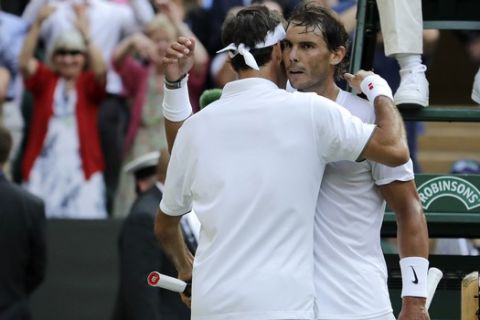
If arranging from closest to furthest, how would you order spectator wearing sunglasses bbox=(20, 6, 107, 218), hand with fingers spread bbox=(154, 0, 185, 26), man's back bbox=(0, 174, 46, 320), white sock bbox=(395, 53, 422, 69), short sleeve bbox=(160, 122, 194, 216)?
short sleeve bbox=(160, 122, 194, 216) < white sock bbox=(395, 53, 422, 69) < man's back bbox=(0, 174, 46, 320) < hand with fingers spread bbox=(154, 0, 185, 26) < spectator wearing sunglasses bbox=(20, 6, 107, 218)

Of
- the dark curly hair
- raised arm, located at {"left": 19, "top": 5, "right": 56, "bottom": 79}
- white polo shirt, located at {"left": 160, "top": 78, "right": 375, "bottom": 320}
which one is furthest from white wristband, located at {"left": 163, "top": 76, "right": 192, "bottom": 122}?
raised arm, located at {"left": 19, "top": 5, "right": 56, "bottom": 79}

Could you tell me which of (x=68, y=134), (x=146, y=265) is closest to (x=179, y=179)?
(x=146, y=265)

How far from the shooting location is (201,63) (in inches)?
444

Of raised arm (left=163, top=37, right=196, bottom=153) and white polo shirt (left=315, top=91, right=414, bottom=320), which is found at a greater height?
raised arm (left=163, top=37, right=196, bottom=153)

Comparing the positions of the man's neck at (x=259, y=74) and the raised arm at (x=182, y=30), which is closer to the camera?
the man's neck at (x=259, y=74)

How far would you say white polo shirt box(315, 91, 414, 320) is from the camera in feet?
17.8

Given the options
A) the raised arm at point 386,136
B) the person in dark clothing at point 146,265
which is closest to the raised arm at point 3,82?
the person in dark clothing at point 146,265

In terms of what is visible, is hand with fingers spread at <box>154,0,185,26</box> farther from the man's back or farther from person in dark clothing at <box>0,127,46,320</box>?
the man's back

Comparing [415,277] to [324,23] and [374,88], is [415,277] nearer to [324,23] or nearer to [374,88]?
[374,88]

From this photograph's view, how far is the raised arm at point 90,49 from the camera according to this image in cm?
1123

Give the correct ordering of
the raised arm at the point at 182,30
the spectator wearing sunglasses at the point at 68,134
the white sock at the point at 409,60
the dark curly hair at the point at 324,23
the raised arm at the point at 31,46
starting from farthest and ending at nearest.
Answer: the raised arm at the point at 31,46 → the spectator wearing sunglasses at the point at 68,134 → the raised arm at the point at 182,30 → the white sock at the point at 409,60 → the dark curly hair at the point at 324,23

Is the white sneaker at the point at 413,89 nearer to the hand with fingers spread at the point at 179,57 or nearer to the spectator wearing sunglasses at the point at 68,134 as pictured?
the hand with fingers spread at the point at 179,57

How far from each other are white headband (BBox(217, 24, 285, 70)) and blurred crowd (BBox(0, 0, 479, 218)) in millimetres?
5265

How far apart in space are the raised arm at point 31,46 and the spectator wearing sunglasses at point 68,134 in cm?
1
